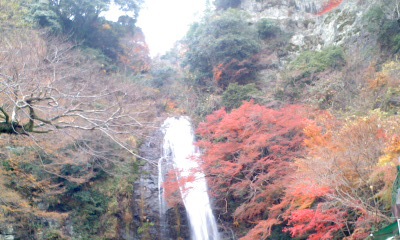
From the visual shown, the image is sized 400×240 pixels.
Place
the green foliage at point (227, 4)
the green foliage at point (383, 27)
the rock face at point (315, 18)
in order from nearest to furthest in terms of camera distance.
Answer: the green foliage at point (383, 27), the rock face at point (315, 18), the green foliage at point (227, 4)

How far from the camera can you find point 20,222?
12.7 metres

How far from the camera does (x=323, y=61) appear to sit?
18781mm

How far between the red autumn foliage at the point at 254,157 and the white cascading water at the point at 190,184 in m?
0.90

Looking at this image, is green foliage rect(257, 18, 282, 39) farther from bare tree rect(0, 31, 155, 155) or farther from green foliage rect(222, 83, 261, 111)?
bare tree rect(0, 31, 155, 155)

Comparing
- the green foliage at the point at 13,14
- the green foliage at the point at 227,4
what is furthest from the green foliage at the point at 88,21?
the green foliage at the point at 227,4

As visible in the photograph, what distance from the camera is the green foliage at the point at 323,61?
1853cm

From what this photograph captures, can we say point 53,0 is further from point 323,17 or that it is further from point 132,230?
point 323,17

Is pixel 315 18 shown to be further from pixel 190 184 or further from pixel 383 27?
pixel 190 184

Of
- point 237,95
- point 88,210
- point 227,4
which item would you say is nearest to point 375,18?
point 237,95

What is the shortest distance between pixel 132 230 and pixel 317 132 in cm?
833

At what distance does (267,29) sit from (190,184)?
12.6 metres

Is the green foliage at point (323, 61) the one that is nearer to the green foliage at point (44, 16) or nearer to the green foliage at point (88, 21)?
the green foliage at point (88, 21)

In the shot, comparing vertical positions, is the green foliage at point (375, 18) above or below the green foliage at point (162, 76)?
below

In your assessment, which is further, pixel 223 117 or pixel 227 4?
pixel 227 4
